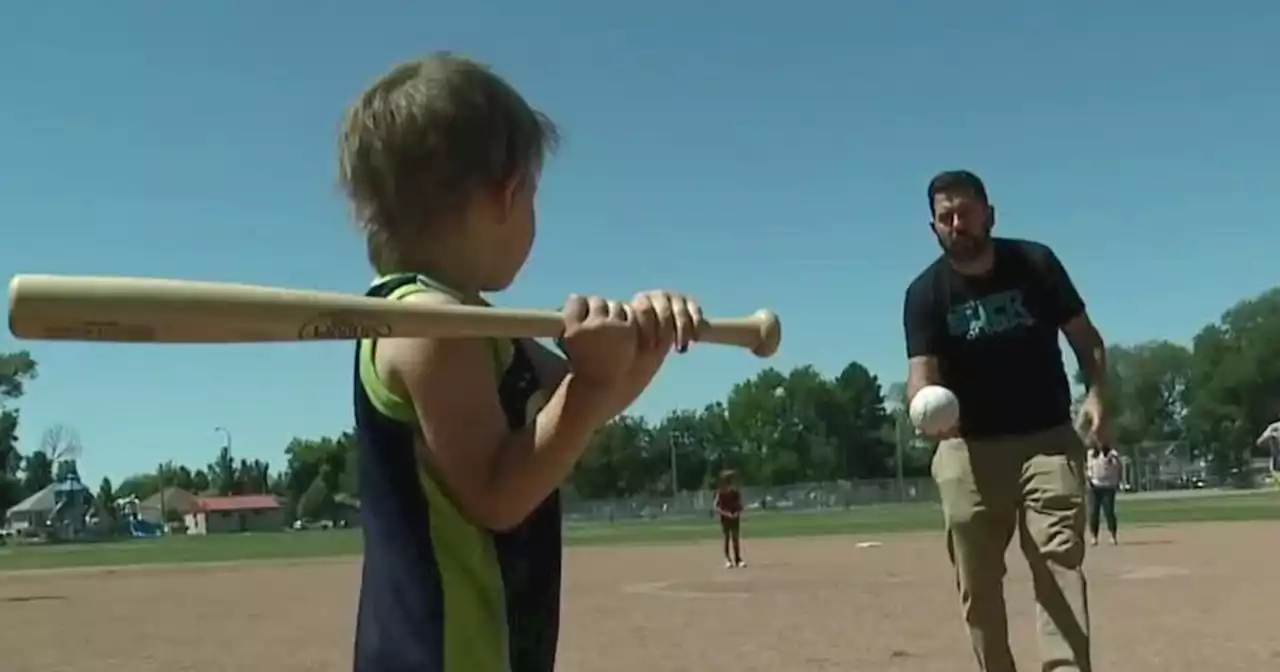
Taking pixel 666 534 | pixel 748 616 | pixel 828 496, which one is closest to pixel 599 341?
pixel 748 616

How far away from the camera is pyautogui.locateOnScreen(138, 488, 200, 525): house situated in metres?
158

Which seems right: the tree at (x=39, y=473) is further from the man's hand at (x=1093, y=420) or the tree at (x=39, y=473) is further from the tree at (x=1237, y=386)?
the man's hand at (x=1093, y=420)

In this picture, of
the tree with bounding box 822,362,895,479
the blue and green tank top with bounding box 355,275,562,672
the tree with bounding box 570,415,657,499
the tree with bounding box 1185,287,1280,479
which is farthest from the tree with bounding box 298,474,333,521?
the blue and green tank top with bounding box 355,275,562,672

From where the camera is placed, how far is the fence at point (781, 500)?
96375 millimetres

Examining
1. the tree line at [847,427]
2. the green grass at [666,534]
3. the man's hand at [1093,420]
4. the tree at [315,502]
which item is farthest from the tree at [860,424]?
the man's hand at [1093,420]

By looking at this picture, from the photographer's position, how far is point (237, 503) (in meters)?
156

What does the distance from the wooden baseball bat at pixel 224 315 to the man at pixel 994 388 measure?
421cm

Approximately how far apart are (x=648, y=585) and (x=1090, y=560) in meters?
5.61

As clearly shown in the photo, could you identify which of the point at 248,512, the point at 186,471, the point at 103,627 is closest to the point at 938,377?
the point at 103,627

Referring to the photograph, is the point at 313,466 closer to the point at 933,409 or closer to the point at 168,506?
the point at 168,506

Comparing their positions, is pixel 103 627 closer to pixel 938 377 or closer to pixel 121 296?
pixel 938 377

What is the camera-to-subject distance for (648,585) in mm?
18859

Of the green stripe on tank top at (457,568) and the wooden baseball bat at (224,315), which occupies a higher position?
the wooden baseball bat at (224,315)

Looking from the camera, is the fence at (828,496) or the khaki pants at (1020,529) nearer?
the khaki pants at (1020,529)
